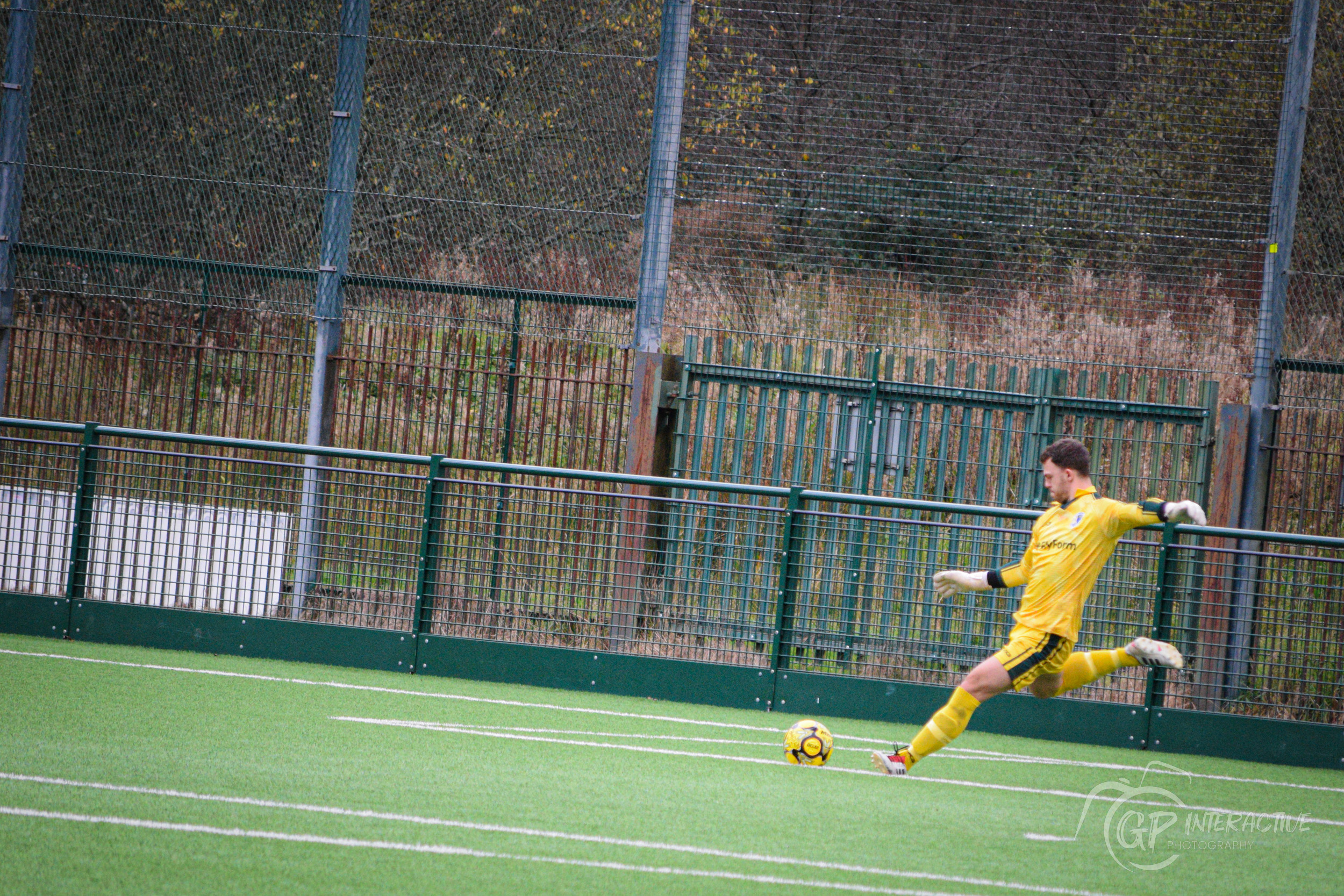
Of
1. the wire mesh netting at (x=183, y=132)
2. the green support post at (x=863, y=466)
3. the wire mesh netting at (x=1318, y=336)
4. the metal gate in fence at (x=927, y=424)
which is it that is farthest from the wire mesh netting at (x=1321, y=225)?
the wire mesh netting at (x=183, y=132)

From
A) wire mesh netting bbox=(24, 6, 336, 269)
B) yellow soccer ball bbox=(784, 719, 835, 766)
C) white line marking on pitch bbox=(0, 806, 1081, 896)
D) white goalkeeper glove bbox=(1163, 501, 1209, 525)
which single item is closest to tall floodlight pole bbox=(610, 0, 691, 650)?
wire mesh netting bbox=(24, 6, 336, 269)

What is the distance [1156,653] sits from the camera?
7355mm

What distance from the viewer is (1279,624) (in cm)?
970

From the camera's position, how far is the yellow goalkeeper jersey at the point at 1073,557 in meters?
7.30

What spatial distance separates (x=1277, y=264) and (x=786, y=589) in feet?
16.2

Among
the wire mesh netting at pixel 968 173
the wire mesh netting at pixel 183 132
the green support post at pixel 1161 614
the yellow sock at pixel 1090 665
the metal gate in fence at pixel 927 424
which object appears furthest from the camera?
the wire mesh netting at pixel 183 132

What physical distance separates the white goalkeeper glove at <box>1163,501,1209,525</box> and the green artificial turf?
1.60 meters

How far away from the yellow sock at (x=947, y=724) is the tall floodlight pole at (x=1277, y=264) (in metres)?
4.48

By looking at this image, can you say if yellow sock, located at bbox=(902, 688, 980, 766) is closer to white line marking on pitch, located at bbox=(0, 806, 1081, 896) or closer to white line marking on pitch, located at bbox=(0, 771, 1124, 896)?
white line marking on pitch, located at bbox=(0, 771, 1124, 896)

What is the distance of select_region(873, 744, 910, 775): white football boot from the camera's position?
727 centimetres

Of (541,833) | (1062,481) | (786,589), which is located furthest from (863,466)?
(541,833)

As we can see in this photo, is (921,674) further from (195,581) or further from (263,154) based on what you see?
(263,154)

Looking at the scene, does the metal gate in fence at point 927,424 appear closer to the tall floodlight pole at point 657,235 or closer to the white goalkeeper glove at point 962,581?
the tall floodlight pole at point 657,235

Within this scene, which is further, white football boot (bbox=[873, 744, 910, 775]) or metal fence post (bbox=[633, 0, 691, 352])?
metal fence post (bbox=[633, 0, 691, 352])
